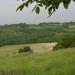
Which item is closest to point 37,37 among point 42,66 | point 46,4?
point 42,66

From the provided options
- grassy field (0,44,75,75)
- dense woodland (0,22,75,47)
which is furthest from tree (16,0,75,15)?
dense woodland (0,22,75,47)

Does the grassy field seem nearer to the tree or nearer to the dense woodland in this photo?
the tree

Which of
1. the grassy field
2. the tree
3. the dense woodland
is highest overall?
the tree

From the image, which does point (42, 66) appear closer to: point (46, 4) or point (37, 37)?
point (46, 4)

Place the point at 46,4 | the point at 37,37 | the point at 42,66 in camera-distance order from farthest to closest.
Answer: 1. the point at 37,37
2. the point at 42,66
3. the point at 46,4

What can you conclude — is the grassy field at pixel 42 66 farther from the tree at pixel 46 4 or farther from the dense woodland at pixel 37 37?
the dense woodland at pixel 37 37

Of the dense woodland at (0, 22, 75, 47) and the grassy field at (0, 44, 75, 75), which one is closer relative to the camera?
the grassy field at (0, 44, 75, 75)

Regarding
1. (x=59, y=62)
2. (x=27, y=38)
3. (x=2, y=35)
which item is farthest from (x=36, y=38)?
(x=59, y=62)

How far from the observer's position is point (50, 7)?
7.78 meters

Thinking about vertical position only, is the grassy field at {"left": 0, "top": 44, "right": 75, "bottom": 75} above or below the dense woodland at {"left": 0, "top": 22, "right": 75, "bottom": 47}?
above

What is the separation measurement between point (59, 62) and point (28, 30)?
70.6 meters

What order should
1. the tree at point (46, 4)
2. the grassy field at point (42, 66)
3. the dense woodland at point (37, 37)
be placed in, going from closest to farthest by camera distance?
the tree at point (46, 4) < the grassy field at point (42, 66) < the dense woodland at point (37, 37)

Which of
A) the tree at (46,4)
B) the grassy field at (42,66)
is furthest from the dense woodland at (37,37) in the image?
the tree at (46,4)

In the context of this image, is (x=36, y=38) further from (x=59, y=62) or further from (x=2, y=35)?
(x=59, y=62)
